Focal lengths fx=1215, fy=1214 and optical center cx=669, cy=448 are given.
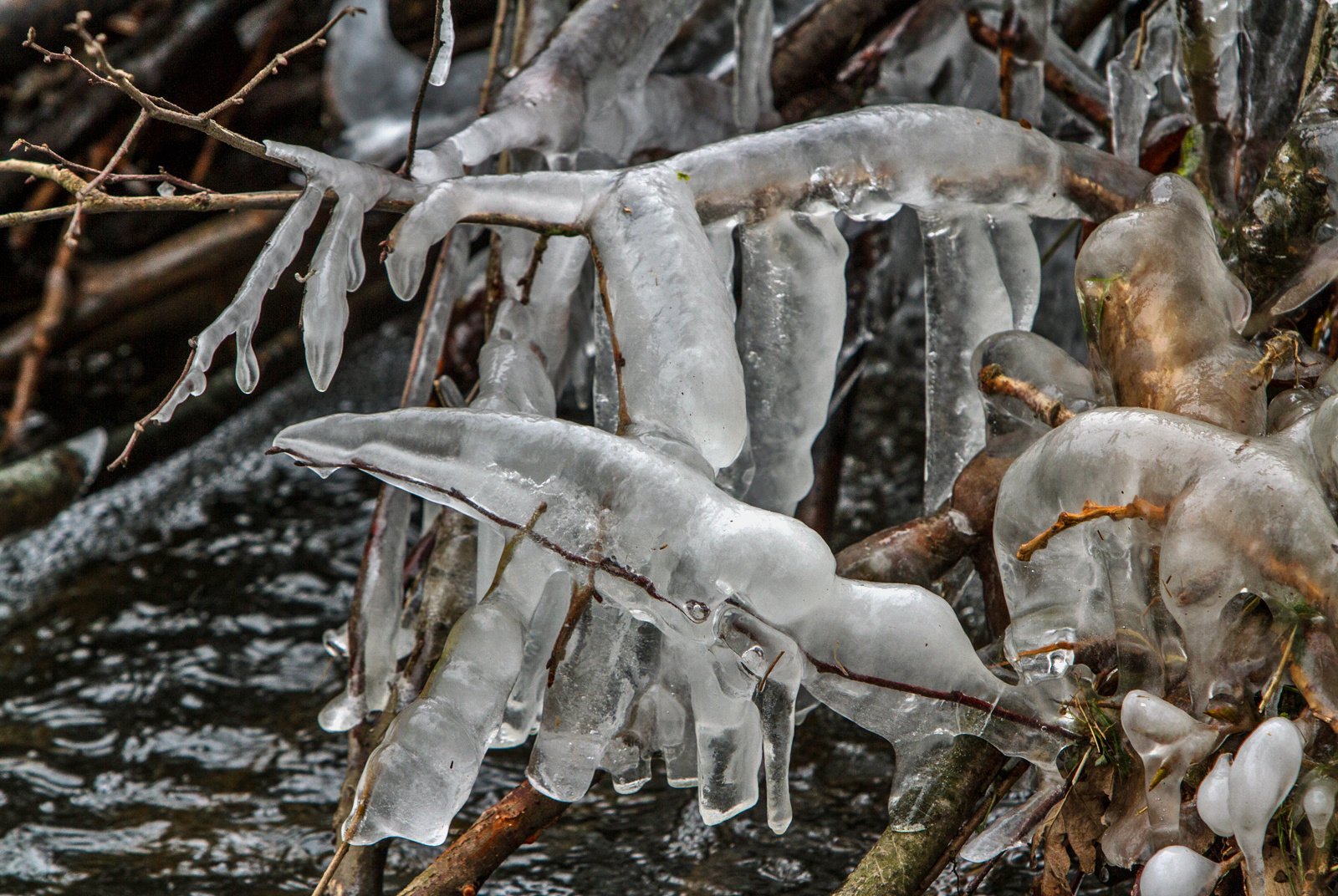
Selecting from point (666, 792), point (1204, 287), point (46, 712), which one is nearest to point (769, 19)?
point (1204, 287)

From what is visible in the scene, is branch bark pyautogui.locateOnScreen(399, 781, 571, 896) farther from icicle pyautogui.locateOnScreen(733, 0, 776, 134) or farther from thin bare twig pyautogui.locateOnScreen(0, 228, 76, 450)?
thin bare twig pyautogui.locateOnScreen(0, 228, 76, 450)

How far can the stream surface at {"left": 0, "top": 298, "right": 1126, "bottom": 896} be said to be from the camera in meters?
1.60

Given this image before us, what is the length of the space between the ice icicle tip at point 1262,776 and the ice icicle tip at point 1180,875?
52mm

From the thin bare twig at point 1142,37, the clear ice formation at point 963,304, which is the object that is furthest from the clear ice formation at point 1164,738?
the thin bare twig at point 1142,37

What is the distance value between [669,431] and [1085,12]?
1.75m

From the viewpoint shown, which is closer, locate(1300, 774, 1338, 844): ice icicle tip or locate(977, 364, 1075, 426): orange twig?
locate(1300, 774, 1338, 844): ice icicle tip

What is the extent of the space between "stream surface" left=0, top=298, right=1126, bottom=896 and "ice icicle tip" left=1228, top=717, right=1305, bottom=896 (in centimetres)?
50

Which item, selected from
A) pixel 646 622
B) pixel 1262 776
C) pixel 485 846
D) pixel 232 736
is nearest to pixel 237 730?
pixel 232 736

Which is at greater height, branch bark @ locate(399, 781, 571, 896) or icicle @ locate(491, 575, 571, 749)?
icicle @ locate(491, 575, 571, 749)

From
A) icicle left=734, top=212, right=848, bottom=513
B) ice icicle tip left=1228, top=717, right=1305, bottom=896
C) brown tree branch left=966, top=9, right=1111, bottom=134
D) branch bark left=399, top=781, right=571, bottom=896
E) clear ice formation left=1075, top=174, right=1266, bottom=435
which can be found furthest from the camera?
brown tree branch left=966, top=9, right=1111, bottom=134

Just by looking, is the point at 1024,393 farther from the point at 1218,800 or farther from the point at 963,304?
the point at 1218,800

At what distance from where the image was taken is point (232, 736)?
6.52ft

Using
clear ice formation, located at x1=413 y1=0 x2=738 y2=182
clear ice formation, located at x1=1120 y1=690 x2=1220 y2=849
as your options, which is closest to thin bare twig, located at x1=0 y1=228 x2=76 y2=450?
clear ice formation, located at x1=413 y1=0 x2=738 y2=182

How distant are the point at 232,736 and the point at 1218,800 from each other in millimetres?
1538
